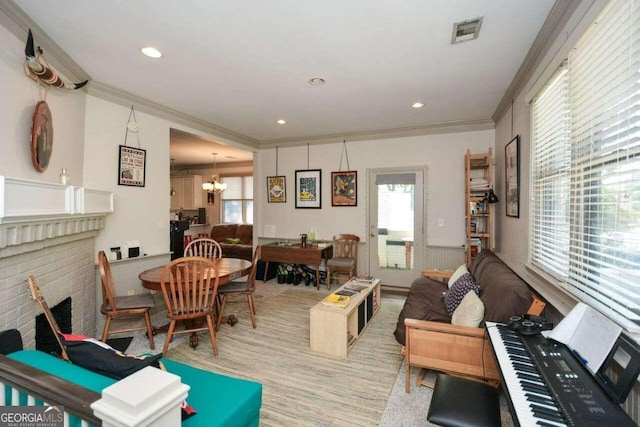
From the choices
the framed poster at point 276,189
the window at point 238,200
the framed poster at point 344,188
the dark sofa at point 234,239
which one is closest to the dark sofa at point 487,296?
the framed poster at point 344,188

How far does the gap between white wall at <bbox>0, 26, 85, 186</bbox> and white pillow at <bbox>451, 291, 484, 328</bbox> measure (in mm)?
3188

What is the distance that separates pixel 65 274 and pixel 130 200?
1.11m

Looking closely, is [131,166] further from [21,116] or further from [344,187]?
[344,187]

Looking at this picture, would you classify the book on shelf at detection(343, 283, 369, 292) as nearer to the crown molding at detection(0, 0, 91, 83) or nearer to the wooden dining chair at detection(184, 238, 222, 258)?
the wooden dining chair at detection(184, 238, 222, 258)

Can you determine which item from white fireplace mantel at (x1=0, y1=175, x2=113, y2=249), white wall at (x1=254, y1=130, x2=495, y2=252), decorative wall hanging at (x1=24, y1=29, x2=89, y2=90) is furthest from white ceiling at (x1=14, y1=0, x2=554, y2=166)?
white fireplace mantel at (x1=0, y1=175, x2=113, y2=249)

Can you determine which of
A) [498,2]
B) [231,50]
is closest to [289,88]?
[231,50]

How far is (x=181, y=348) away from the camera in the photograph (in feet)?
9.29

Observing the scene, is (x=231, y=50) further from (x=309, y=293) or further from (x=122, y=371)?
(x=309, y=293)

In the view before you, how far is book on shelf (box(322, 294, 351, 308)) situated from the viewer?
2866 mm

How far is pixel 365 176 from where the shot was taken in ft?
16.7

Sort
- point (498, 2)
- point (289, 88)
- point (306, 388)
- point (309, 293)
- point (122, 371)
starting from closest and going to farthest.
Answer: point (122, 371), point (498, 2), point (306, 388), point (289, 88), point (309, 293)

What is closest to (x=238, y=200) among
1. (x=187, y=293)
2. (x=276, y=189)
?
(x=276, y=189)

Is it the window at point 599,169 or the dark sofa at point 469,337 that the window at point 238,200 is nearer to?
the dark sofa at point 469,337

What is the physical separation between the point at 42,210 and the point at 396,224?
4237 mm
